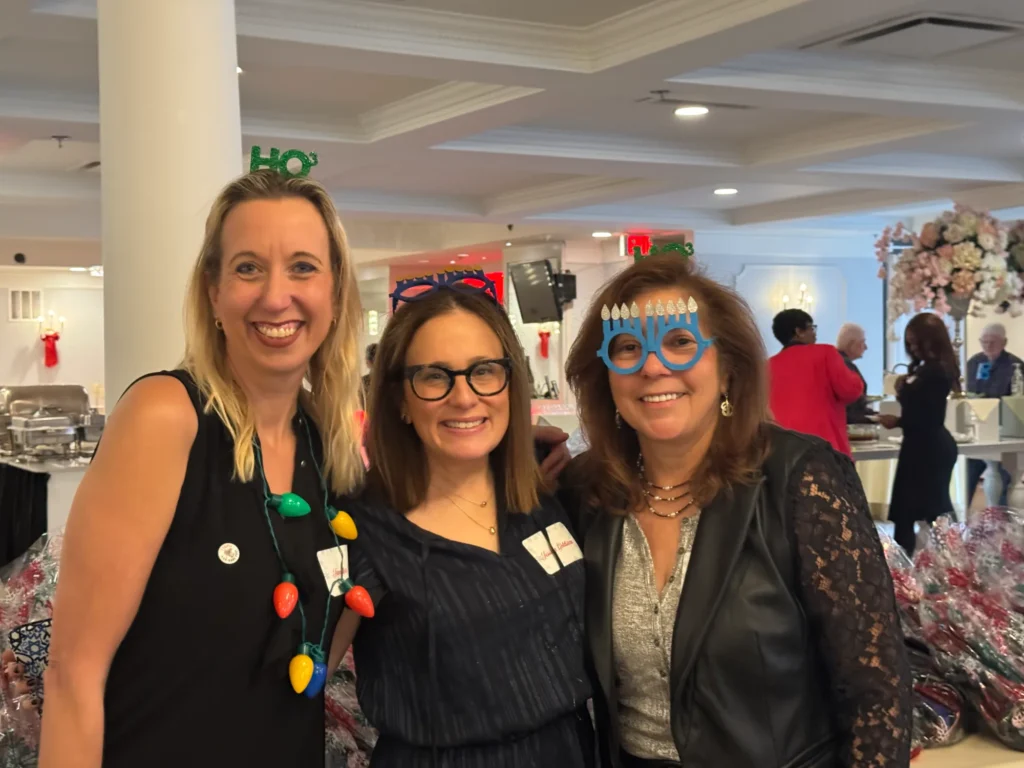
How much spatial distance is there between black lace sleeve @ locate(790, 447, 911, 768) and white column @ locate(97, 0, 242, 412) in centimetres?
177

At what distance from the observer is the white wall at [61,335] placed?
15.5 meters

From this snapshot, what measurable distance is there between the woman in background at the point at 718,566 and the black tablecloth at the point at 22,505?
13.6 ft

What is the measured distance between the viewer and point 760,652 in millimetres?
1518

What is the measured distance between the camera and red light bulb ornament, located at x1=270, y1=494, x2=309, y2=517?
153 centimetres

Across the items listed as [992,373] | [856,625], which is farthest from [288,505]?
[992,373]

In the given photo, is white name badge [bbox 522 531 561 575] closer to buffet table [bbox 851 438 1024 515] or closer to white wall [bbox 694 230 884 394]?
buffet table [bbox 851 438 1024 515]

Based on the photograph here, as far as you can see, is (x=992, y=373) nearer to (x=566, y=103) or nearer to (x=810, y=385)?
(x=810, y=385)

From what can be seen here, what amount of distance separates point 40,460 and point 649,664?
191 inches

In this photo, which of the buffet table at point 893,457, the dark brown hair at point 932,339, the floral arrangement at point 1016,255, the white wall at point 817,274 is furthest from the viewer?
the white wall at point 817,274

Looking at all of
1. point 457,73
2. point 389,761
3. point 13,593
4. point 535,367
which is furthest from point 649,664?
point 535,367

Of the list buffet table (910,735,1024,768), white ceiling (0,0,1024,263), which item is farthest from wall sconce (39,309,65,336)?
buffet table (910,735,1024,768)

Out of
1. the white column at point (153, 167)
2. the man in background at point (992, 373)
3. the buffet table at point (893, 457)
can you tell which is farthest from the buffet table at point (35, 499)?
the man in background at point (992, 373)

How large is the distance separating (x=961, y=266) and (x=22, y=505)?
5320mm

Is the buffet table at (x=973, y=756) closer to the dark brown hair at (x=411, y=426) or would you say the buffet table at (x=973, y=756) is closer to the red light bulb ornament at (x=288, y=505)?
the dark brown hair at (x=411, y=426)
